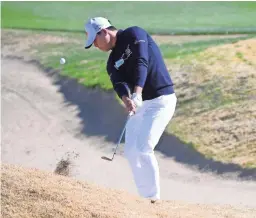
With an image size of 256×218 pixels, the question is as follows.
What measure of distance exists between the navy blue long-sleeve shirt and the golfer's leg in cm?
14

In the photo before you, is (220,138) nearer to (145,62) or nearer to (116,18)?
(145,62)

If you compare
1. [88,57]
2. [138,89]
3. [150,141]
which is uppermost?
[138,89]

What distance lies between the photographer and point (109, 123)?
20938mm

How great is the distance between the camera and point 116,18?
37.4 m

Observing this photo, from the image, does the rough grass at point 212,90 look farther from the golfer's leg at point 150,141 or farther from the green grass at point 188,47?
the golfer's leg at point 150,141

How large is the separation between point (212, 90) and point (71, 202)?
417 inches

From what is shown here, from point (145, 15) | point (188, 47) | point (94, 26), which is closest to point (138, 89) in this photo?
point (94, 26)

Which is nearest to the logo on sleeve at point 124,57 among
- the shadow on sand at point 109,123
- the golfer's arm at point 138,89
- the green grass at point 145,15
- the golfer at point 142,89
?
the golfer at point 142,89

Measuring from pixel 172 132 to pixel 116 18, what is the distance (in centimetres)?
2007

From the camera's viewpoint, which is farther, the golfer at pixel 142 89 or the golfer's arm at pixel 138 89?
the golfer at pixel 142 89

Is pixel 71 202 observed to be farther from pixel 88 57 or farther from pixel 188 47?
pixel 88 57

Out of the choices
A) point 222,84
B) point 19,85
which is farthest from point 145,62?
point 19,85

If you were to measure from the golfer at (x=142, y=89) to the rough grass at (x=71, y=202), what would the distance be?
0.37m

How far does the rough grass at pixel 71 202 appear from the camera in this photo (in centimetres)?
888
